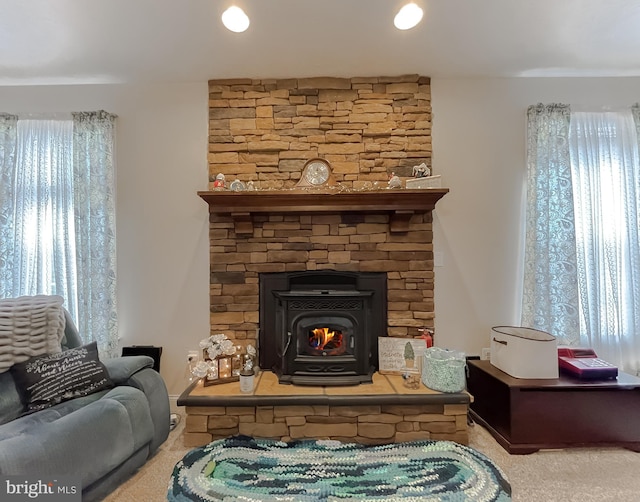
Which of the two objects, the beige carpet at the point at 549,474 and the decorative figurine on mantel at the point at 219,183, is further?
the decorative figurine on mantel at the point at 219,183

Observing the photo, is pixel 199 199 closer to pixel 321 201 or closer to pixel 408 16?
pixel 321 201

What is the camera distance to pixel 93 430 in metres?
1.54

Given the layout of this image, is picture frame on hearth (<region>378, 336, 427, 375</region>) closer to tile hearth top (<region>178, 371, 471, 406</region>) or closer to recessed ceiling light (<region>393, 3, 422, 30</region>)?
tile hearth top (<region>178, 371, 471, 406</region>)

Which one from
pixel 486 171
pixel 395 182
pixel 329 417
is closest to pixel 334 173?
pixel 395 182

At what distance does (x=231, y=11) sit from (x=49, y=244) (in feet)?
7.72

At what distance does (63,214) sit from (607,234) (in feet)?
14.9

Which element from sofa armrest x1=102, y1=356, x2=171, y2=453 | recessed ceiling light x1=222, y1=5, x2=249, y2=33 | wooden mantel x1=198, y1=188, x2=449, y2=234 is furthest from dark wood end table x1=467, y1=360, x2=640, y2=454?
recessed ceiling light x1=222, y1=5, x2=249, y2=33

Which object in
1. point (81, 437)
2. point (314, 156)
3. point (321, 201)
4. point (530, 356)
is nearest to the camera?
point (81, 437)

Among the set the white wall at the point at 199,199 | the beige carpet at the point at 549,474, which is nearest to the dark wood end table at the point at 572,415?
the beige carpet at the point at 549,474

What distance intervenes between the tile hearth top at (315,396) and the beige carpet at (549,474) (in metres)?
0.34

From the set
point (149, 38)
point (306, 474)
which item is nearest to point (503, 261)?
point (306, 474)

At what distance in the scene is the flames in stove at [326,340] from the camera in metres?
2.41

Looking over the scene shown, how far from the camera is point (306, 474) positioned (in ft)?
5.69

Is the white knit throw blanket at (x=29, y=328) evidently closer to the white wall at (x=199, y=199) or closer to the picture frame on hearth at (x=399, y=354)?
the white wall at (x=199, y=199)
